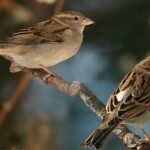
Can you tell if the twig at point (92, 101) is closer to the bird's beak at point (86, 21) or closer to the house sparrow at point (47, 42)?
the house sparrow at point (47, 42)

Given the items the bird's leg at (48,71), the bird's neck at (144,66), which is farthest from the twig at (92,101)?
the bird's neck at (144,66)

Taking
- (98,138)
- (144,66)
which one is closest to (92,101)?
(98,138)

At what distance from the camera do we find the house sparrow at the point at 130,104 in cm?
133

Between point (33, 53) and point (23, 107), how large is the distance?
0.44 meters

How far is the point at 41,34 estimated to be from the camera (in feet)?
5.58

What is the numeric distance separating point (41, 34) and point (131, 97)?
354mm

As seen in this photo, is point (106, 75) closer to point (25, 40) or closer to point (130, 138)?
point (25, 40)

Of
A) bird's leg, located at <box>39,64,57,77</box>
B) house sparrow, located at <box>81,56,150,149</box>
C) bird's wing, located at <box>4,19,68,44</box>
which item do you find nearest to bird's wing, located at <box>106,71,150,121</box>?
house sparrow, located at <box>81,56,150,149</box>

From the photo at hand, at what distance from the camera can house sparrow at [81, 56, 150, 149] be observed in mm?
1334

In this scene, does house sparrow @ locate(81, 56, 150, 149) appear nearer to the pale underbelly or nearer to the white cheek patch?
the white cheek patch

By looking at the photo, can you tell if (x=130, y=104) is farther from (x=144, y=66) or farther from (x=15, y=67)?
(x=15, y=67)

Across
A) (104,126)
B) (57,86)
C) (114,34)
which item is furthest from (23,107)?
(104,126)

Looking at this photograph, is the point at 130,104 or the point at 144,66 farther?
the point at 144,66

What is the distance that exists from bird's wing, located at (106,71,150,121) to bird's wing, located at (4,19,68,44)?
261 mm
